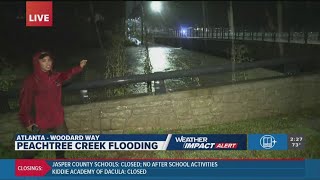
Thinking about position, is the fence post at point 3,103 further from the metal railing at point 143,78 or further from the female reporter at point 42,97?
the female reporter at point 42,97

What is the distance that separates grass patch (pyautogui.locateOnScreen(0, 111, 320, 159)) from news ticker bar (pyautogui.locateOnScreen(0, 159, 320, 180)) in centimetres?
57

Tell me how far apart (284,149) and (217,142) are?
3.29 feet

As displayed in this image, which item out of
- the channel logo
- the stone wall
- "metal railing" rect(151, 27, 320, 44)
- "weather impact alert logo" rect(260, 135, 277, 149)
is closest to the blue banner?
the channel logo

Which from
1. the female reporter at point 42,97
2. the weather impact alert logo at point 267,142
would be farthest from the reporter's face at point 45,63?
the weather impact alert logo at point 267,142

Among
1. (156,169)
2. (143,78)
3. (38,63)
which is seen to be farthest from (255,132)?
(38,63)

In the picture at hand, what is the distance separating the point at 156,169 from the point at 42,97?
173 cm

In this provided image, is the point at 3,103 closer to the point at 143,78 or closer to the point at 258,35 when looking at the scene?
the point at 143,78

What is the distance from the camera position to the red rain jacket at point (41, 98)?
15.8 feet

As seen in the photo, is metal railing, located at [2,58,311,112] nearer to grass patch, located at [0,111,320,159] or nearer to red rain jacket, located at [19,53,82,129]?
grass patch, located at [0,111,320,159]

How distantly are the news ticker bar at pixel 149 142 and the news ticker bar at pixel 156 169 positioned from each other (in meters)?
0.32

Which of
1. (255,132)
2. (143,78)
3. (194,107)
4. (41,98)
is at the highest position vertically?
(143,78)

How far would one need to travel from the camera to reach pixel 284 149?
540cm

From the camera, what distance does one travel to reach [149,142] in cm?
511

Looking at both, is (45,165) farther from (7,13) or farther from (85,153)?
(7,13)
